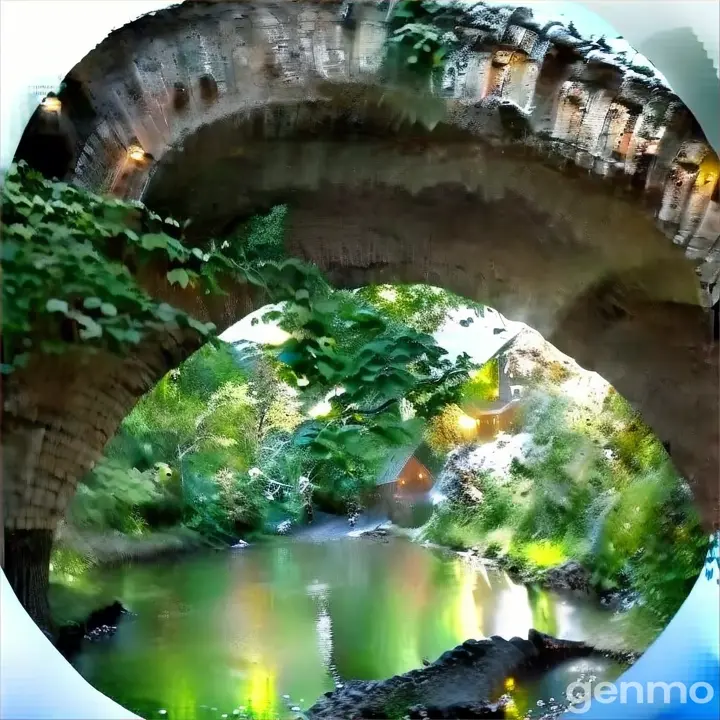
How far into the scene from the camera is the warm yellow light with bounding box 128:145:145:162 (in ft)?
5.04

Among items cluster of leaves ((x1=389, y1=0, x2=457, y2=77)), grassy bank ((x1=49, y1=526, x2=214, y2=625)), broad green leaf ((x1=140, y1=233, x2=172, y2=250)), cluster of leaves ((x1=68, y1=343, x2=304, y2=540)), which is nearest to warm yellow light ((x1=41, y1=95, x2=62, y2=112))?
broad green leaf ((x1=140, y1=233, x2=172, y2=250))

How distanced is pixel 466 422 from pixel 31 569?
105cm

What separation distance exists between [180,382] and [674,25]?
4.64ft

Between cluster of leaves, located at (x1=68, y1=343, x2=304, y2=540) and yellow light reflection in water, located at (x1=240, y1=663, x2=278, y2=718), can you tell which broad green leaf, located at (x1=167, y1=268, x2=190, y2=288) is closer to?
cluster of leaves, located at (x1=68, y1=343, x2=304, y2=540)

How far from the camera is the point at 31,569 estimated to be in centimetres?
148

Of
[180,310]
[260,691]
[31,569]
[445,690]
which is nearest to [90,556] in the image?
[31,569]

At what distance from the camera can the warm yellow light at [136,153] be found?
1.54 m

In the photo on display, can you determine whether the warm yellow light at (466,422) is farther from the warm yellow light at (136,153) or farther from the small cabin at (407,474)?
the warm yellow light at (136,153)

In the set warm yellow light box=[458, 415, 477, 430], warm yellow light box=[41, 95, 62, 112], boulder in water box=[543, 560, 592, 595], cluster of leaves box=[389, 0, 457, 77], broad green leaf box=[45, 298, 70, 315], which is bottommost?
boulder in water box=[543, 560, 592, 595]

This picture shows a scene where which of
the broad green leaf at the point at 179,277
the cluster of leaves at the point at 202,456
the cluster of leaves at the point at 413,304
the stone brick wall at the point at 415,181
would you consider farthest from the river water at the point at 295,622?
the broad green leaf at the point at 179,277

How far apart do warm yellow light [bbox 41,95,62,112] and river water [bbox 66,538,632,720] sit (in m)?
1.06

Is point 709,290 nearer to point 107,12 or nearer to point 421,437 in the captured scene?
point 421,437

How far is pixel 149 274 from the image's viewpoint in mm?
1521

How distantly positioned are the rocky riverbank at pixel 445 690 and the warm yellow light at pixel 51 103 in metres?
1.47
